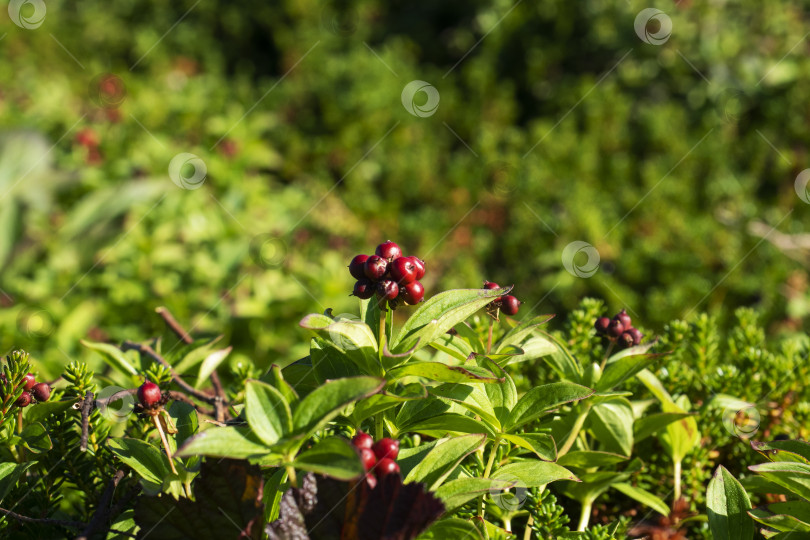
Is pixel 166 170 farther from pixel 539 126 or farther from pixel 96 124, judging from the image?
pixel 539 126

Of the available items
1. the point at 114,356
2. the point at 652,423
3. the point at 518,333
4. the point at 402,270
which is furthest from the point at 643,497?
the point at 114,356

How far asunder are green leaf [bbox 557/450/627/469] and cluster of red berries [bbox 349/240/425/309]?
1.29ft

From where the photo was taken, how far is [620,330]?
1.29m

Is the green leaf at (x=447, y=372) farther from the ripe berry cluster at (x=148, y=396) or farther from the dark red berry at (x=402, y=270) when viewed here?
the ripe berry cluster at (x=148, y=396)

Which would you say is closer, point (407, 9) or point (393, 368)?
point (393, 368)

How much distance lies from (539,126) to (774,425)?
3398 millimetres

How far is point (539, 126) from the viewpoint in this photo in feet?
15.2

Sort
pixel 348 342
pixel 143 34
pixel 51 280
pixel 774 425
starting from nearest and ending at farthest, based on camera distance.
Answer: pixel 348 342 < pixel 774 425 < pixel 51 280 < pixel 143 34

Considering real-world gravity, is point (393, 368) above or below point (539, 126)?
below

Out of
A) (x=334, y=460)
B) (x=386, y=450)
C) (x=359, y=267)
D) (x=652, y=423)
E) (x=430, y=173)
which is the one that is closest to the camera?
(x=334, y=460)

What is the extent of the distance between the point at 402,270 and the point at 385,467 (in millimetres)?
277

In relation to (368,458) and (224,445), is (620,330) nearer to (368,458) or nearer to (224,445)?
(368,458)

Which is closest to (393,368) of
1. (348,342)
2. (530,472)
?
(348,342)

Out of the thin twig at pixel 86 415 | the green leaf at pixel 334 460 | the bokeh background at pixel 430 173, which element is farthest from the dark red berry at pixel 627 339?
the bokeh background at pixel 430 173
